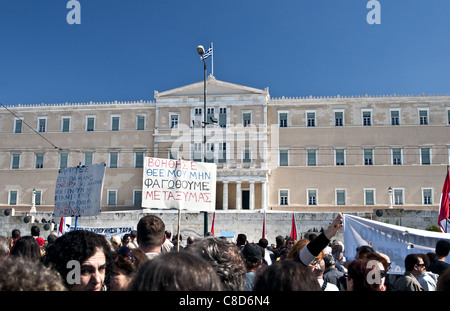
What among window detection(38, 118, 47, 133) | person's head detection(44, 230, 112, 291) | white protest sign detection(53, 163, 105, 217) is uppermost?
window detection(38, 118, 47, 133)

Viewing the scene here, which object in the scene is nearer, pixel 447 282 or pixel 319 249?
pixel 447 282

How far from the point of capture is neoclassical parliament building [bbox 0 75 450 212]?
121ft

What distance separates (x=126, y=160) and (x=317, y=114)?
57.6ft

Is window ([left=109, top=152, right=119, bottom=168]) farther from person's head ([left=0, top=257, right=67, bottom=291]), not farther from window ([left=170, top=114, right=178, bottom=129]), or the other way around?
Answer: person's head ([left=0, top=257, right=67, bottom=291])

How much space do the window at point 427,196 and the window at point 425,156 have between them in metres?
2.38

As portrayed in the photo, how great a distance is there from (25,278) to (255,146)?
1442 inches

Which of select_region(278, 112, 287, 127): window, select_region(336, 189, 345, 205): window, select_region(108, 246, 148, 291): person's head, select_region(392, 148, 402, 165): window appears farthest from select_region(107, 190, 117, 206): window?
select_region(108, 246, 148, 291): person's head

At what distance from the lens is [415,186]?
119ft

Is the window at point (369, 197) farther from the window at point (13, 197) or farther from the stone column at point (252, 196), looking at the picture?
the window at point (13, 197)

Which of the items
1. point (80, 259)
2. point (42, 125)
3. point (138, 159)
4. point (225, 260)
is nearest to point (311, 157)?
point (138, 159)

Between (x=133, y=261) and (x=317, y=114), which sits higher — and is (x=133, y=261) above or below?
below

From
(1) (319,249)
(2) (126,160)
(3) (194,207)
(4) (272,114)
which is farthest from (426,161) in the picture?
(1) (319,249)

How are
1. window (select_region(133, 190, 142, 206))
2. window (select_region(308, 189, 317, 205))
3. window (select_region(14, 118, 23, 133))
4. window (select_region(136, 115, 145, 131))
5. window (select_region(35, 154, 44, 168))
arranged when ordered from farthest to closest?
window (select_region(14, 118, 23, 133)) < window (select_region(35, 154, 44, 168)) < window (select_region(136, 115, 145, 131)) < window (select_region(133, 190, 142, 206)) < window (select_region(308, 189, 317, 205))
